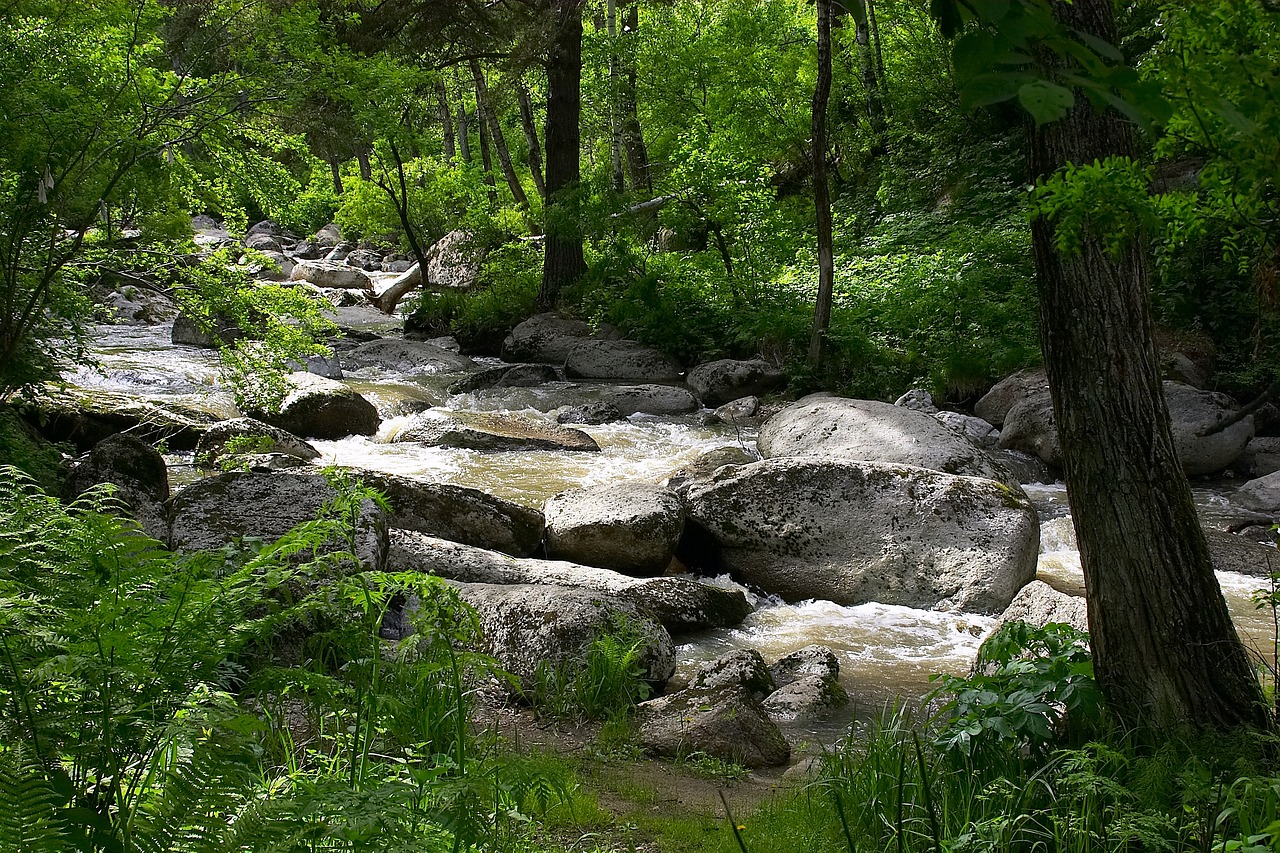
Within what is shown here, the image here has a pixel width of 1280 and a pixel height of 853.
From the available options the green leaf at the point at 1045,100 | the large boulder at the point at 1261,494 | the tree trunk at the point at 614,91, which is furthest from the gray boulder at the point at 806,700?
the tree trunk at the point at 614,91

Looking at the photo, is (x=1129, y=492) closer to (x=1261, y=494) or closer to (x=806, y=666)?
(x=806, y=666)

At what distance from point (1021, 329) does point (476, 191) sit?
16766 millimetres

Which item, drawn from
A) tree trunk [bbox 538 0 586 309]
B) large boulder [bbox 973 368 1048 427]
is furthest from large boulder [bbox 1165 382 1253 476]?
tree trunk [bbox 538 0 586 309]

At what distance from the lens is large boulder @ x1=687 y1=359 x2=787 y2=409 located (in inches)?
582

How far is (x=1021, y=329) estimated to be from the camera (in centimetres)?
1354

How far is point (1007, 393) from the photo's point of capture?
40.9 ft

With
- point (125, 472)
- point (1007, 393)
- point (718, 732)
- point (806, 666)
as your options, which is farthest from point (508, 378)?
point (718, 732)

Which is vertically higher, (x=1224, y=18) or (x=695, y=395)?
(x=1224, y=18)

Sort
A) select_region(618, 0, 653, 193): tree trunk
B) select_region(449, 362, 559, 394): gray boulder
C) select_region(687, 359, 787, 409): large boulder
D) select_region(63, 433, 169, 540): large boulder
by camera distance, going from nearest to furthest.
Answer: select_region(63, 433, 169, 540): large boulder < select_region(687, 359, 787, 409): large boulder < select_region(449, 362, 559, 394): gray boulder < select_region(618, 0, 653, 193): tree trunk

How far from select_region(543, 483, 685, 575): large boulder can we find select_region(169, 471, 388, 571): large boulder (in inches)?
84.5

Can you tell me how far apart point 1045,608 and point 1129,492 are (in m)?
2.70

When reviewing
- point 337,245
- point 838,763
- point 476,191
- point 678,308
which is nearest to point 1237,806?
point 838,763

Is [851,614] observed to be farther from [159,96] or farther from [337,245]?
[337,245]

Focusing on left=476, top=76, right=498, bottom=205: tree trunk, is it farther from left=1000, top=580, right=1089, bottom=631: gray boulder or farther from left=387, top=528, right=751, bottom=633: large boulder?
left=1000, top=580, right=1089, bottom=631: gray boulder
